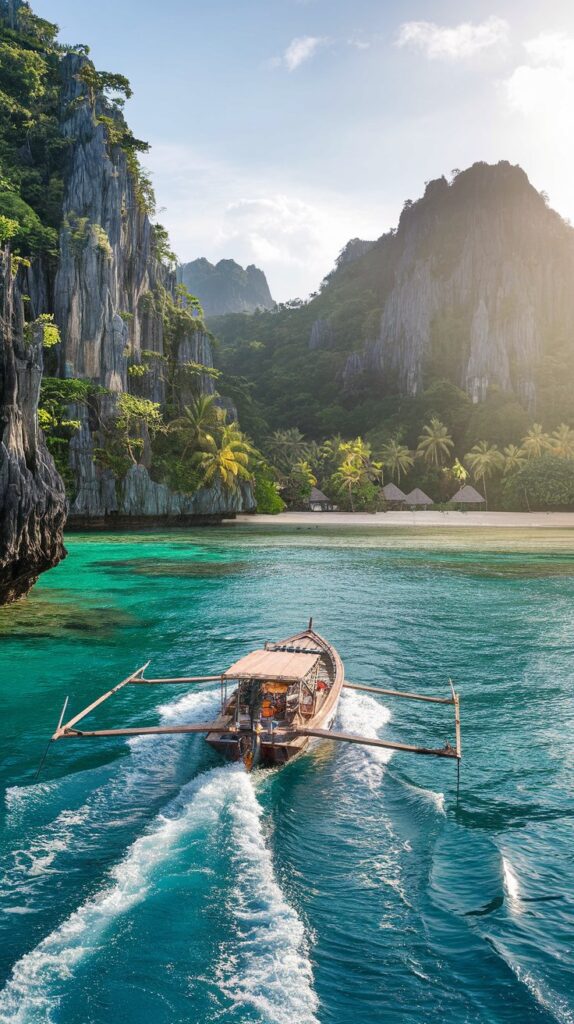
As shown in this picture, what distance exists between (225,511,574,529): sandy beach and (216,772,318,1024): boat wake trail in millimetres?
64557

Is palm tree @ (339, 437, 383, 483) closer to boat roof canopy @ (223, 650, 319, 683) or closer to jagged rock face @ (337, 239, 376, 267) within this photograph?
boat roof canopy @ (223, 650, 319, 683)

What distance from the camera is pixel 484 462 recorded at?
3634 inches

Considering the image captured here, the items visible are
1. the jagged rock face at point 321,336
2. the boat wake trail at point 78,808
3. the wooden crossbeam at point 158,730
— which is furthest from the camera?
the jagged rock face at point 321,336

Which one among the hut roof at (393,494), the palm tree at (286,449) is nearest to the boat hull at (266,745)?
the hut roof at (393,494)

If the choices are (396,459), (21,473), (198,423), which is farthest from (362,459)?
(21,473)

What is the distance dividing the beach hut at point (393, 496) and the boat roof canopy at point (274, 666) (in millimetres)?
78962

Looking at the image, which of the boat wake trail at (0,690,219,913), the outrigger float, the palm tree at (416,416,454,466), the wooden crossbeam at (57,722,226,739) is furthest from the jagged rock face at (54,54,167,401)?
the wooden crossbeam at (57,722,226,739)

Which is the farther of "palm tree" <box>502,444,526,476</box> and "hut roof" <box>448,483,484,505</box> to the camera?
"palm tree" <box>502,444,526,476</box>

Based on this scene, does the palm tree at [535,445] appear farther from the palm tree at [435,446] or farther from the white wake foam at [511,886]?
the white wake foam at [511,886]

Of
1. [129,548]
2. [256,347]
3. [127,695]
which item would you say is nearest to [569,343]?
[256,347]

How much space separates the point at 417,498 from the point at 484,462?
11606 mm

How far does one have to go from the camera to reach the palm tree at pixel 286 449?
94.6 metres

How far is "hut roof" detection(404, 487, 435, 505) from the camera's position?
295 ft

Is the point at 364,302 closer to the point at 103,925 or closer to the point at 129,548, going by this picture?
the point at 129,548
